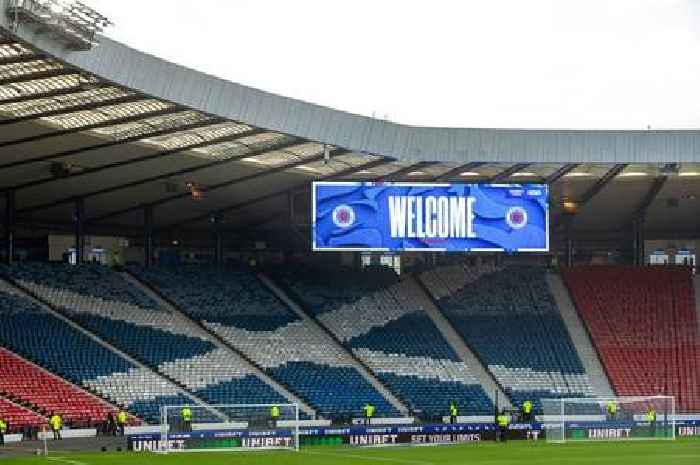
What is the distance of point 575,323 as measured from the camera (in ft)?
233

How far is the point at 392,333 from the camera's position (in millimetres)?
68000

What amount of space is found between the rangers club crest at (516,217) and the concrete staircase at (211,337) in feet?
41.1

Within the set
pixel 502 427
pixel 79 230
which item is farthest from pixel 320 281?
pixel 502 427

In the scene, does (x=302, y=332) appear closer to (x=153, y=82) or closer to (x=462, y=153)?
(x=462, y=153)

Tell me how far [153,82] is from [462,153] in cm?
1835

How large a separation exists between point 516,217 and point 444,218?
3.22m

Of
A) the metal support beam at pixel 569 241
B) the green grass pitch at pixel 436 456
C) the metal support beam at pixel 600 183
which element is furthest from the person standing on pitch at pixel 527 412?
the metal support beam at pixel 569 241

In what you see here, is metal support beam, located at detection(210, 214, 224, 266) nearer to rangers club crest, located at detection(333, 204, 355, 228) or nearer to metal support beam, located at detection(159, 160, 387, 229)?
metal support beam, located at detection(159, 160, 387, 229)

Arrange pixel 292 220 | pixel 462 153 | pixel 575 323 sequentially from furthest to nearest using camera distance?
pixel 575 323, pixel 292 220, pixel 462 153

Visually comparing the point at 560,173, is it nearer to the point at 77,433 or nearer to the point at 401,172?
the point at 401,172

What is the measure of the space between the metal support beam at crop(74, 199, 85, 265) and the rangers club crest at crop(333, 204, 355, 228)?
1175cm

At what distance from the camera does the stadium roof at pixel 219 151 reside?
153ft

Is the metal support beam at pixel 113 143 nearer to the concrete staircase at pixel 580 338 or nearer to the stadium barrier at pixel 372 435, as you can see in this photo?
the stadium barrier at pixel 372 435

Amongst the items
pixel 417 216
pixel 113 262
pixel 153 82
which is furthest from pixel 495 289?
pixel 153 82
